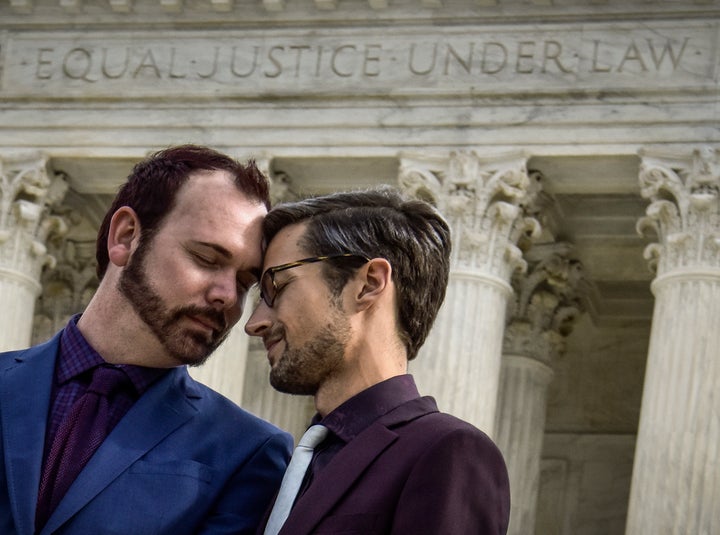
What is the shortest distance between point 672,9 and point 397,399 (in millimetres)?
14737

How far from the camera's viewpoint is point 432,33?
19.4 metres

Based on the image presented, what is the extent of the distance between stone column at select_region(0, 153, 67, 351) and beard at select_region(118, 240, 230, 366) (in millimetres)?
15712

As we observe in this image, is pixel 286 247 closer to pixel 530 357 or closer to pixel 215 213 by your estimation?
pixel 215 213

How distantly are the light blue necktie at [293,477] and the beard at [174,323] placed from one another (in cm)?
40

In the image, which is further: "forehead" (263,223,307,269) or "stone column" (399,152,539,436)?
"stone column" (399,152,539,436)

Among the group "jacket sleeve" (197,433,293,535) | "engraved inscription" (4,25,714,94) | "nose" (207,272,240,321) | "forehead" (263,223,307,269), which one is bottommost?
"jacket sleeve" (197,433,293,535)

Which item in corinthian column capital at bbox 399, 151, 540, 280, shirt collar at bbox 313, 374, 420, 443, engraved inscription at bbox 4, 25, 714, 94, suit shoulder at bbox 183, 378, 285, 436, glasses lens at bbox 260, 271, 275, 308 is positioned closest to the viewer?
shirt collar at bbox 313, 374, 420, 443

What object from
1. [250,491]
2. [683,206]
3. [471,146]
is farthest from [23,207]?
[250,491]

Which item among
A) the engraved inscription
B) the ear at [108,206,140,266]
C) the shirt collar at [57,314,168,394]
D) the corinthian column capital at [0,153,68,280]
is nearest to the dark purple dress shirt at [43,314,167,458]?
the shirt collar at [57,314,168,394]

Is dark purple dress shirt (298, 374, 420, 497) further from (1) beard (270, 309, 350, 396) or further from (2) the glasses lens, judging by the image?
(2) the glasses lens

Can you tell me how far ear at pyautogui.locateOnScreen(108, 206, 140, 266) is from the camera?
5.01 metres

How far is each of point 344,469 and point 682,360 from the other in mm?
13554

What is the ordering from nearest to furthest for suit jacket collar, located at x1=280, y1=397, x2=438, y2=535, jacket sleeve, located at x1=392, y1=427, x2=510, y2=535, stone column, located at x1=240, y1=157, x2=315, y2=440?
jacket sleeve, located at x1=392, y1=427, x2=510, y2=535 → suit jacket collar, located at x1=280, y1=397, x2=438, y2=535 → stone column, located at x1=240, y1=157, x2=315, y2=440

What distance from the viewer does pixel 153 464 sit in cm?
475
